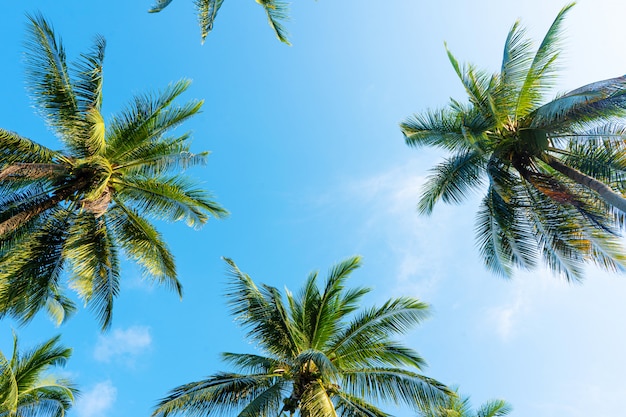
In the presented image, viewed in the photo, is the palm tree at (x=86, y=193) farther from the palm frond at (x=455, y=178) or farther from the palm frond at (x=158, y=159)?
the palm frond at (x=455, y=178)

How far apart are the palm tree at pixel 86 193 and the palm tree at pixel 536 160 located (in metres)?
7.80

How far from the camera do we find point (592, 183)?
39.0 ft

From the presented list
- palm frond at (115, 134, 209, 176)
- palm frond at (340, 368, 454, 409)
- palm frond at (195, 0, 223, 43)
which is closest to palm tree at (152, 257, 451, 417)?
palm frond at (340, 368, 454, 409)

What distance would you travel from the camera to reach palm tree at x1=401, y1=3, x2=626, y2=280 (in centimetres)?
1220

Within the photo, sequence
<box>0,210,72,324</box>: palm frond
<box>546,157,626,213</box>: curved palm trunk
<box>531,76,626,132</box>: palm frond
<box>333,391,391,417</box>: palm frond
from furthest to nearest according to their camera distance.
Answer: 1. <box>0,210,72,324</box>: palm frond
2. <box>333,391,391,417</box>: palm frond
3. <box>531,76,626,132</box>: palm frond
4. <box>546,157,626,213</box>: curved palm trunk

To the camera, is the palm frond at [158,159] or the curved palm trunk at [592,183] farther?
the palm frond at [158,159]

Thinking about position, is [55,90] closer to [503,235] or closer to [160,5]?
[160,5]

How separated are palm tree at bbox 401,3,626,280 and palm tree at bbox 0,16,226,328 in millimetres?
7797

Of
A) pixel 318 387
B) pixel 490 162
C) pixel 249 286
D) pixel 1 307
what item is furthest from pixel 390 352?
pixel 1 307

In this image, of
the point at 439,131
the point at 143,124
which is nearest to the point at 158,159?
the point at 143,124

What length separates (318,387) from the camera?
40.5 ft

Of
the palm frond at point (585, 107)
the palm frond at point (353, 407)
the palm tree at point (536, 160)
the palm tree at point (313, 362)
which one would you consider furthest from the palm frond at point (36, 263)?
the palm frond at point (585, 107)

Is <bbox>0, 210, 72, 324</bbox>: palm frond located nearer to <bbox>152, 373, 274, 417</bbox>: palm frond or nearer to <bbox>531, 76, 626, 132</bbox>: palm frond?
<bbox>152, 373, 274, 417</bbox>: palm frond

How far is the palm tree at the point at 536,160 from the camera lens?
12.2m
